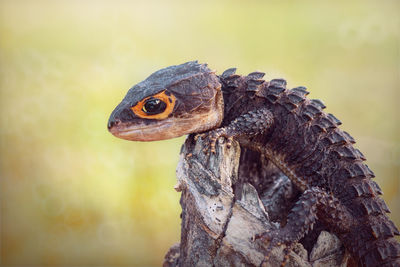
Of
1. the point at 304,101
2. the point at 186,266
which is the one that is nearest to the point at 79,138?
the point at 186,266

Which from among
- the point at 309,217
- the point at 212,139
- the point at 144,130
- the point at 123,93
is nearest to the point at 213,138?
the point at 212,139

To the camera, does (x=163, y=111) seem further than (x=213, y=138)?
Yes

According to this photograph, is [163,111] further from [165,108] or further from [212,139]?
[212,139]

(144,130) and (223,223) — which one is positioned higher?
(144,130)

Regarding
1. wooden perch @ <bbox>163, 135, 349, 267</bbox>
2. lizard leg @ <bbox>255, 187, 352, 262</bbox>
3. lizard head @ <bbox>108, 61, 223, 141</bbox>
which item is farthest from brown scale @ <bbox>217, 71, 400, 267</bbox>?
lizard head @ <bbox>108, 61, 223, 141</bbox>

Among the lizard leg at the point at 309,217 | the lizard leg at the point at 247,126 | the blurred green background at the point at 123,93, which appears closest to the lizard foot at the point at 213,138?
the lizard leg at the point at 247,126

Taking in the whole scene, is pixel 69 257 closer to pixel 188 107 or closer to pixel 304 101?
pixel 188 107
